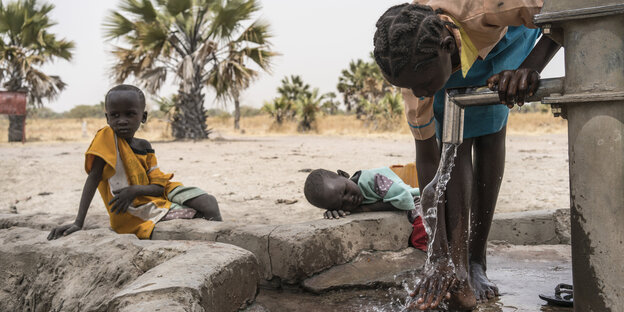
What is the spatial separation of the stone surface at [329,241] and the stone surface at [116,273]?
261 mm

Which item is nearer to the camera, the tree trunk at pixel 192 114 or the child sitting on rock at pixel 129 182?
the child sitting on rock at pixel 129 182

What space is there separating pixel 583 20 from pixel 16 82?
54.3ft

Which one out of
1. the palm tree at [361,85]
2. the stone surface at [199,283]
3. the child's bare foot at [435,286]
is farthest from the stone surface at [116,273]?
the palm tree at [361,85]

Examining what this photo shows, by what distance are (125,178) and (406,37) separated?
1.82m

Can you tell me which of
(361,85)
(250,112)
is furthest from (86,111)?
(361,85)

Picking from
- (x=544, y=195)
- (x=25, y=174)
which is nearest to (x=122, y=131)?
(x=544, y=195)

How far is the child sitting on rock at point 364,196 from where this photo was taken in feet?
8.09

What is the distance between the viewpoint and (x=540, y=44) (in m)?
1.58

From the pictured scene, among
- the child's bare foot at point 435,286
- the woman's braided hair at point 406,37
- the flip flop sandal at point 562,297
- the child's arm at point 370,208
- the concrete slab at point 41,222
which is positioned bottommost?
the flip flop sandal at point 562,297

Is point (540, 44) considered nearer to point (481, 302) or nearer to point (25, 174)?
point (481, 302)

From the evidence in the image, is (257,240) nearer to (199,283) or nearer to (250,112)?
(199,283)

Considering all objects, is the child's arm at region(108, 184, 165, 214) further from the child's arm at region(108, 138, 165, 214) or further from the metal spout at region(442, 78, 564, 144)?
the metal spout at region(442, 78, 564, 144)

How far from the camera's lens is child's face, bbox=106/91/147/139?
2.63 metres

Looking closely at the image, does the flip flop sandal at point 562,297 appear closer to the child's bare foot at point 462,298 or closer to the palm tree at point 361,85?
the child's bare foot at point 462,298
